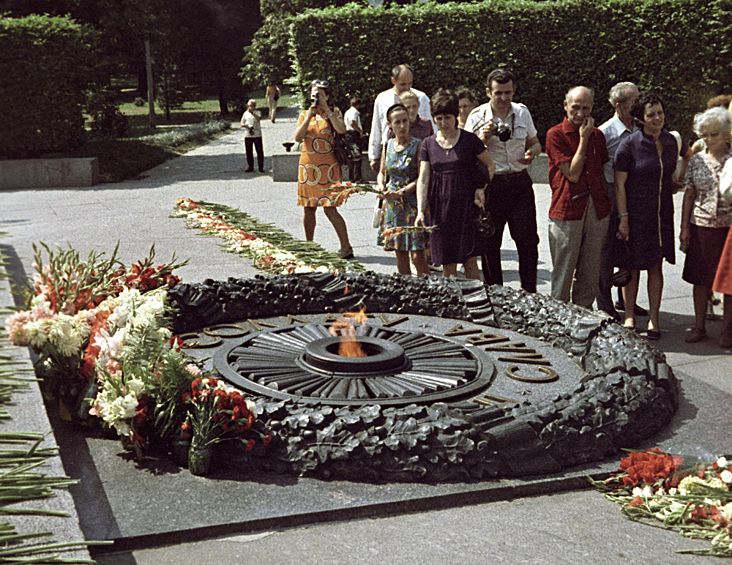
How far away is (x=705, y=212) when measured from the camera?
21.1 feet

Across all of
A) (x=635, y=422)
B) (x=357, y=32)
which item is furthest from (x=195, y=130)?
(x=635, y=422)

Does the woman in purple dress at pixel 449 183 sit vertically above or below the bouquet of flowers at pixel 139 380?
above

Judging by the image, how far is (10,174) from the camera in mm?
1102

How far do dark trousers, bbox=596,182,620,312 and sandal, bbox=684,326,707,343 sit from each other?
0.71m

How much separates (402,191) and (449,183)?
26.7 inches

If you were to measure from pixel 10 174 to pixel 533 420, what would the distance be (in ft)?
10.7

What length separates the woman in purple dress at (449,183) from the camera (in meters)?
6.52

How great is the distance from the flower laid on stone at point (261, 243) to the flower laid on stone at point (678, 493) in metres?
4.28

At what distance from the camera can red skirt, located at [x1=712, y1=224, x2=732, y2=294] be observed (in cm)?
591

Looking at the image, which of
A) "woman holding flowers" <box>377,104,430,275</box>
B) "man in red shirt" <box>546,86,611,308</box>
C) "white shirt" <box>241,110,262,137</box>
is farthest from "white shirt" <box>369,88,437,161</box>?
"white shirt" <box>241,110,262,137</box>

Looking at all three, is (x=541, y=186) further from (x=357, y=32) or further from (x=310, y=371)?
(x=310, y=371)

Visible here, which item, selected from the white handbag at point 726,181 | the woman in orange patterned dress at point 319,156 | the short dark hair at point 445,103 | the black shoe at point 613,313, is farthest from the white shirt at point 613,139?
the woman in orange patterned dress at point 319,156

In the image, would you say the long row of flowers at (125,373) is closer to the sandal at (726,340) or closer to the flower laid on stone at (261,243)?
the flower laid on stone at (261,243)

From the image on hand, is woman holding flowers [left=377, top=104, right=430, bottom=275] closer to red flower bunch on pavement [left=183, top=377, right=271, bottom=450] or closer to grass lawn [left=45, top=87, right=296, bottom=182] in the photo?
red flower bunch on pavement [left=183, top=377, right=271, bottom=450]
